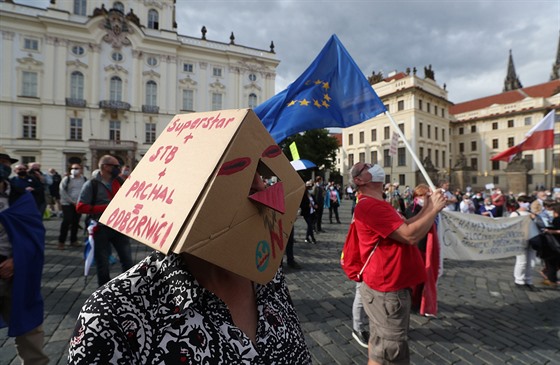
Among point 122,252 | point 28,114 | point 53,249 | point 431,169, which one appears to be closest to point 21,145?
point 28,114

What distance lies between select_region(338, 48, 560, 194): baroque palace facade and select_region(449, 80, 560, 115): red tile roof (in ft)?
0.47

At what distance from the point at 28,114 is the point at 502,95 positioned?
74.3 metres

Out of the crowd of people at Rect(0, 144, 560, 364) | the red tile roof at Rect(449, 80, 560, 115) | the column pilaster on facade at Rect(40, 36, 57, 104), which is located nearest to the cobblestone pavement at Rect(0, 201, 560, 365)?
the crowd of people at Rect(0, 144, 560, 364)

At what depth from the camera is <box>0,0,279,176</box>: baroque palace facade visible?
29.7m

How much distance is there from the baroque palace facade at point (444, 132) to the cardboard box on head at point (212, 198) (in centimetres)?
3514

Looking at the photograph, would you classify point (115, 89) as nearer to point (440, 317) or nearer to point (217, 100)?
point (217, 100)

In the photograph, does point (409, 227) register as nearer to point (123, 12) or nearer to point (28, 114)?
point (28, 114)

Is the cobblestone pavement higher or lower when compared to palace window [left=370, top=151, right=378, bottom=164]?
lower

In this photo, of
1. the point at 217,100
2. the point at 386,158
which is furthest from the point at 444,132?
the point at 217,100

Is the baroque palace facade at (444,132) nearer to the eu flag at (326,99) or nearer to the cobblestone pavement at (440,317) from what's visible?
the cobblestone pavement at (440,317)

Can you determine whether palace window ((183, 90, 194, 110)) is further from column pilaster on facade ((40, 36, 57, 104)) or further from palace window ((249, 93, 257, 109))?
column pilaster on facade ((40, 36, 57, 104))

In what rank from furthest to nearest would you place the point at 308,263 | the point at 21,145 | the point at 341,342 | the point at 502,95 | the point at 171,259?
the point at 502,95 < the point at 21,145 < the point at 308,263 < the point at 341,342 < the point at 171,259

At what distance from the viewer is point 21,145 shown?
96.3 feet

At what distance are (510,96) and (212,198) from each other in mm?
71689
